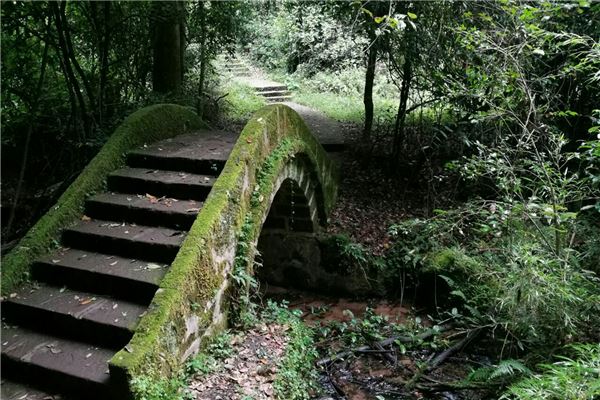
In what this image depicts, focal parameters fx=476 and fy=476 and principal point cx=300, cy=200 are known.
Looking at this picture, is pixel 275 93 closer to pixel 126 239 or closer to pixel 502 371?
pixel 126 239

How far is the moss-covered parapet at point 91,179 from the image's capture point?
442 centimetres

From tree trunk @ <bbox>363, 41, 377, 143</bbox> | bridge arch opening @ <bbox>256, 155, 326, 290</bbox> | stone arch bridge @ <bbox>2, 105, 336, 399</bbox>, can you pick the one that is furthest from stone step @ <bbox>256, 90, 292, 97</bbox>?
stone arch bridge @ <bbox>2, 105, 336, 399</bbox>

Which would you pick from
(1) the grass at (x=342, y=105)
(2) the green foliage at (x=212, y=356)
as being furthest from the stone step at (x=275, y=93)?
(2) the green foliage at (x=212, y=356)

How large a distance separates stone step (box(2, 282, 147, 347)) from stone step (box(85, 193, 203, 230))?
930mm

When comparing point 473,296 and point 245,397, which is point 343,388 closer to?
point 245,397

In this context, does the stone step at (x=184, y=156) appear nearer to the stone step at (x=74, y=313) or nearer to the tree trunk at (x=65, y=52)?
the tree trunk at (x=65, y=52)

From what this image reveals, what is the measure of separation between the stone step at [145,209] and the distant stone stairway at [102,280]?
0.03ft

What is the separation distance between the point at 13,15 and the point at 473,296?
7045 mm

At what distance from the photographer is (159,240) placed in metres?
4.55

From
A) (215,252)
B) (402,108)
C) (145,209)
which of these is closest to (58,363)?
(215,252)

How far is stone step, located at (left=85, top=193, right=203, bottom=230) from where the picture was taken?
482 cm

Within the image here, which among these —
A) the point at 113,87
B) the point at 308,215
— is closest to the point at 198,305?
the point at 308,215

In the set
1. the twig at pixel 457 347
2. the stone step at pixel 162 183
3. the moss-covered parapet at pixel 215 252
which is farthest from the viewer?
the twig at pixel 457 347

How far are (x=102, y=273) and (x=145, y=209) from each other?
857 mm
